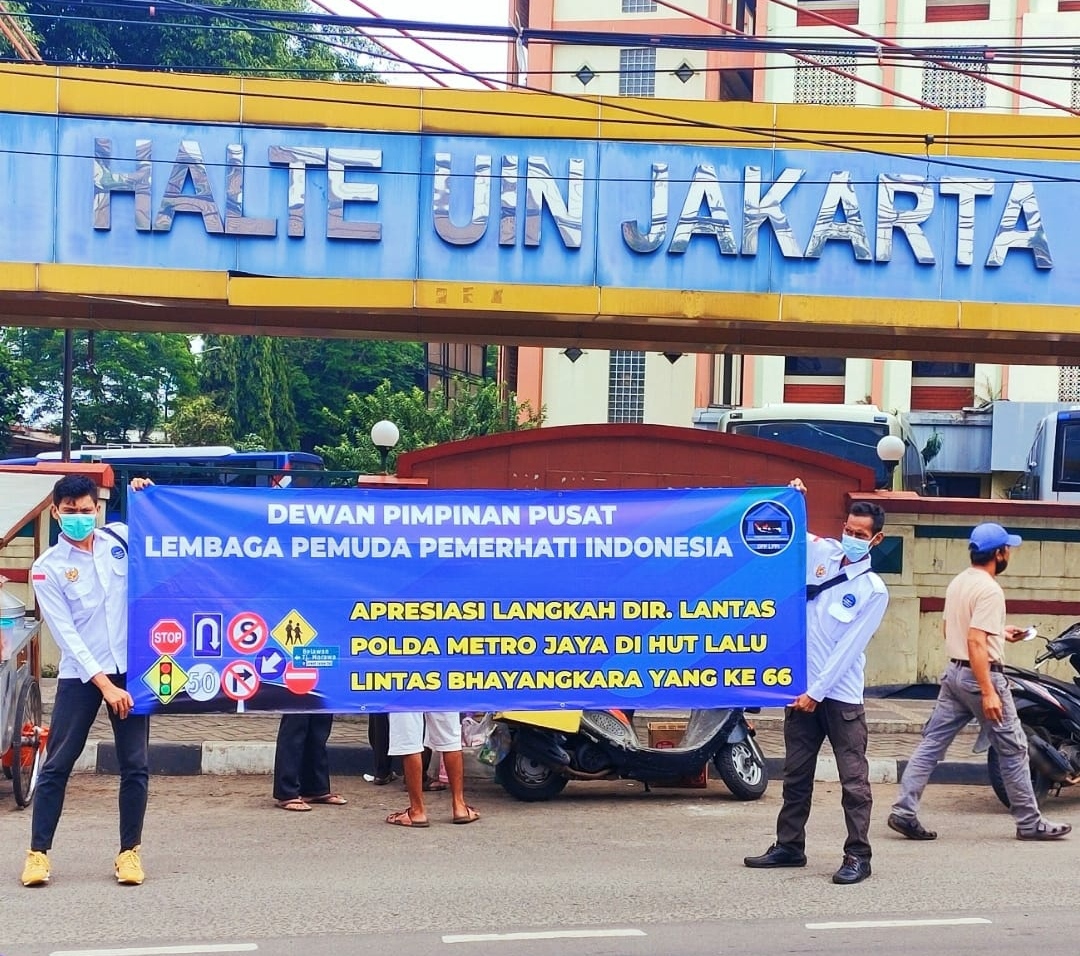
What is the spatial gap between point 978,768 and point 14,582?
27.5 feet

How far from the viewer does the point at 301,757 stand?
343 inches

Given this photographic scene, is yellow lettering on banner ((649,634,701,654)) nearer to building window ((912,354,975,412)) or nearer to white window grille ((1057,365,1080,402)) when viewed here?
building window ((912,354,975,412))

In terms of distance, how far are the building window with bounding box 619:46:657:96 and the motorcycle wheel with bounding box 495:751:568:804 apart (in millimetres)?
33329

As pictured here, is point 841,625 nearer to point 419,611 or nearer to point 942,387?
point 419,611

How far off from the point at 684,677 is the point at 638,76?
115 ft

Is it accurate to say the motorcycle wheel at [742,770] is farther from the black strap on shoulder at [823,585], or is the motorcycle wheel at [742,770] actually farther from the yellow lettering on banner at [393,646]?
the yellow lettering on banner at [393,646]

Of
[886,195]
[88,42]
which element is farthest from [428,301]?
[88,42]

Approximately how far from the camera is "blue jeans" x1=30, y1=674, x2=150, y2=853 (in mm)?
6516

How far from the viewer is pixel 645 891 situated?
6.62 m

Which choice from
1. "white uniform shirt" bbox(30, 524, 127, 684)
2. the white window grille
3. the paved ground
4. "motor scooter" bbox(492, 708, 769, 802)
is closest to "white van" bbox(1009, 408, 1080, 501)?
the paved ground

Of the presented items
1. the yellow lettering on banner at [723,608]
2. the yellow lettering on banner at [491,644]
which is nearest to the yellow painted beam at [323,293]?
the yellow lettering on banner at [491,644]

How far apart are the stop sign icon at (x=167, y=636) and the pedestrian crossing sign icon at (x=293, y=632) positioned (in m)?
0.48

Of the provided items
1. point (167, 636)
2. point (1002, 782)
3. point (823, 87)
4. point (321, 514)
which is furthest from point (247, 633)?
point (823, 87)

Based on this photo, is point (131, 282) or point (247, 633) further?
point (131, 282)
